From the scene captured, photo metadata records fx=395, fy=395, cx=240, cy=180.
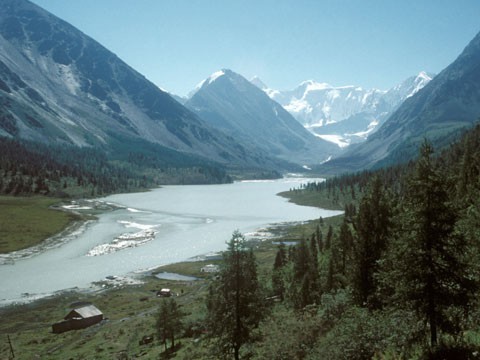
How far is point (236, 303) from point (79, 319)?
47254mm

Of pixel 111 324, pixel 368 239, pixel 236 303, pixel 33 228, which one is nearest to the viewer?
pixel 368 239

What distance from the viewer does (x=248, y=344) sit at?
117ft

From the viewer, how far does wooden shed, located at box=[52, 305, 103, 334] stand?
224 ft

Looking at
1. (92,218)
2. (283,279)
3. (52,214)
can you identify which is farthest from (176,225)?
(283,279)

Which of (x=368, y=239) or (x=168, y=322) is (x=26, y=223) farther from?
(x=368, y=239)

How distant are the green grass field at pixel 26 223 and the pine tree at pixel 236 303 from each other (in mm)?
111766

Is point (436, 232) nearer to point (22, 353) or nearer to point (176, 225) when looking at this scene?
point (22, 353)

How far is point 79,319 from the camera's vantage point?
230 ft

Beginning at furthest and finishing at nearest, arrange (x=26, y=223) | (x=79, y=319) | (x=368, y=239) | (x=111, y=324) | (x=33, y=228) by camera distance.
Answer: (x=26, y=223)
(x=33, y=228)
(x=111, y=324)
(x=79, y=319)
(x=368, y=239)

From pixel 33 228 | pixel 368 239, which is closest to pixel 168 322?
pixel 368 239

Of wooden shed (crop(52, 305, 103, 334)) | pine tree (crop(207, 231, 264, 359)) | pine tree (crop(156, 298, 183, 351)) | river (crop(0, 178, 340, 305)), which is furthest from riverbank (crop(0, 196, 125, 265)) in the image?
pine tree (crop(207, 231, 264, 359))

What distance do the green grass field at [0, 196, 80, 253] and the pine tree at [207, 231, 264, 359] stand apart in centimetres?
11177

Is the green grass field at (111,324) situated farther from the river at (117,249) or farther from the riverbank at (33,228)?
the riverbank at (33,228)

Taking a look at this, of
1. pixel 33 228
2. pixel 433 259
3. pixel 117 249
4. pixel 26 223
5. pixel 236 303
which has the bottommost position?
pixel 117 249
